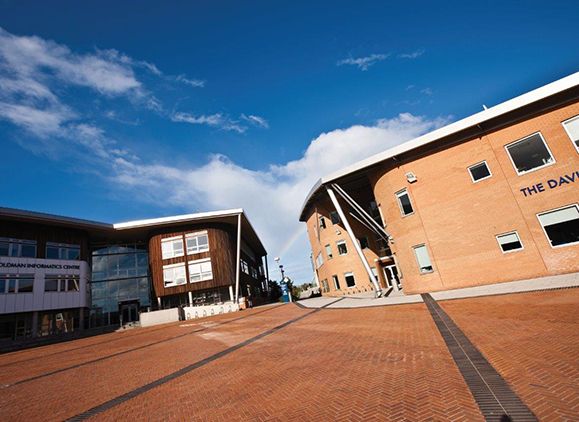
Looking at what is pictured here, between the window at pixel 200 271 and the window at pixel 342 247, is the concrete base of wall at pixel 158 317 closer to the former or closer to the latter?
the window at pixel 200 271

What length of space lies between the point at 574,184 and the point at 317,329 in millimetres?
14727

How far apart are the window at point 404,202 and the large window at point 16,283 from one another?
34447 millimetres

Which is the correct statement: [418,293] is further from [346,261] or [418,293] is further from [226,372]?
[226,372]

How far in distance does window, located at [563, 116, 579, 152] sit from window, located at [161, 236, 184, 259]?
3491cm

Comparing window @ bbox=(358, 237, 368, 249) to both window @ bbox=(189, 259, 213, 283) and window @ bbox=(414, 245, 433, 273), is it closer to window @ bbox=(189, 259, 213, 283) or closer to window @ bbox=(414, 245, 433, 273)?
window @ bbox=(414, 245, 433, 273)

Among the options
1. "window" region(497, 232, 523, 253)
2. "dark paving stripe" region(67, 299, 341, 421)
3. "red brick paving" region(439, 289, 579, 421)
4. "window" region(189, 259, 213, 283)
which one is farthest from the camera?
"window" region(189, 259, 213, 283)

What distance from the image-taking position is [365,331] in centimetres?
958

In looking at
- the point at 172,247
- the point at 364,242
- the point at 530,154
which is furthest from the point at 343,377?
the point at 172,247

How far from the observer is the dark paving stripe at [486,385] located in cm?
350

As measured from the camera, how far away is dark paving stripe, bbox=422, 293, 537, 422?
11.5 ft

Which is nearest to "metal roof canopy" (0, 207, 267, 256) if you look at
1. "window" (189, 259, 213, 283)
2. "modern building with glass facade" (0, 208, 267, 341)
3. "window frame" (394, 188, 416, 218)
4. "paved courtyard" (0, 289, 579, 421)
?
"modern building with glass facade" (0, 208, 267, 341)

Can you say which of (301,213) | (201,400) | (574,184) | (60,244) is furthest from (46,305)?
(574,184)

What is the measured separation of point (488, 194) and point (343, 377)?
51.2 ft

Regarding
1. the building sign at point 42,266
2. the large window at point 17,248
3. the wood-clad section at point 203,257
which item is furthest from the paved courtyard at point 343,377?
the large window at point 17,248
